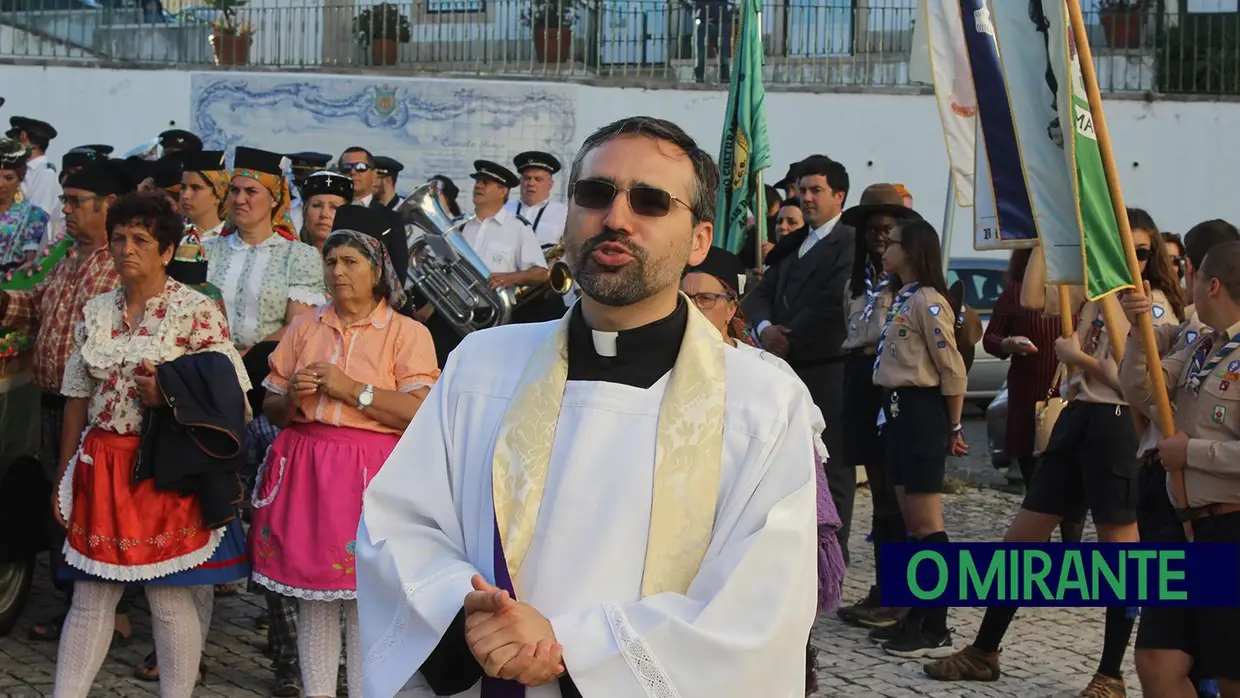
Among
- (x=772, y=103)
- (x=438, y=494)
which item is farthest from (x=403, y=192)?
(x=438, y=494)

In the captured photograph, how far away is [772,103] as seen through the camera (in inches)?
802

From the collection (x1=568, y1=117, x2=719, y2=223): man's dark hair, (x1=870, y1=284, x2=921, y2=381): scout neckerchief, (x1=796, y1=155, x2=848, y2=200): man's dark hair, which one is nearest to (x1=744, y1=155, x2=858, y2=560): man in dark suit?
(x1=796, y1=155, x2=848, y2=200): man's dark hair

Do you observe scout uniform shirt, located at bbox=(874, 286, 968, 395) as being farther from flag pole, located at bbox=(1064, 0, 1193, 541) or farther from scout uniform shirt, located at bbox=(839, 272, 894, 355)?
flag pole, located at bbox=(1064, 0, 1193, 541)

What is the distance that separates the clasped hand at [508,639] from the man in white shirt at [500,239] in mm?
7445

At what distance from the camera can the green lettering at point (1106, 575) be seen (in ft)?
18.9

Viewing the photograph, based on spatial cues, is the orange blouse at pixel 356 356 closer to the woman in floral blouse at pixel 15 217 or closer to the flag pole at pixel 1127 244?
the flag pole at pixel 1127 244

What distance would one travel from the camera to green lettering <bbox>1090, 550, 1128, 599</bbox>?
5.77 metres

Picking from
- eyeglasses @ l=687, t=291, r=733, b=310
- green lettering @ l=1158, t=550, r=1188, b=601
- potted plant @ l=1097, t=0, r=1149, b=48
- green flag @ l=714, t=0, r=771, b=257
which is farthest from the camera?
potted plant @ l=1097, t=0, r=1149, b=48

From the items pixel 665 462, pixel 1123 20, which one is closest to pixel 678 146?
pixel 665 462

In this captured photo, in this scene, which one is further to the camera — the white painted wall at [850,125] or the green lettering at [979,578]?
the white painted wall at [850,125]

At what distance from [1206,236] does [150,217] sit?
14.6ft

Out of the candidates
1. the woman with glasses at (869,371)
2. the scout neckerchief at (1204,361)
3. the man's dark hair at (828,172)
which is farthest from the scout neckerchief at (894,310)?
the scout neckerchief at (1204,361)

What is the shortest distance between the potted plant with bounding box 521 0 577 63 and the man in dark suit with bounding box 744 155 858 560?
1199 cm

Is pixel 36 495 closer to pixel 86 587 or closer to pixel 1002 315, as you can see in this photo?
pixel 86 587
